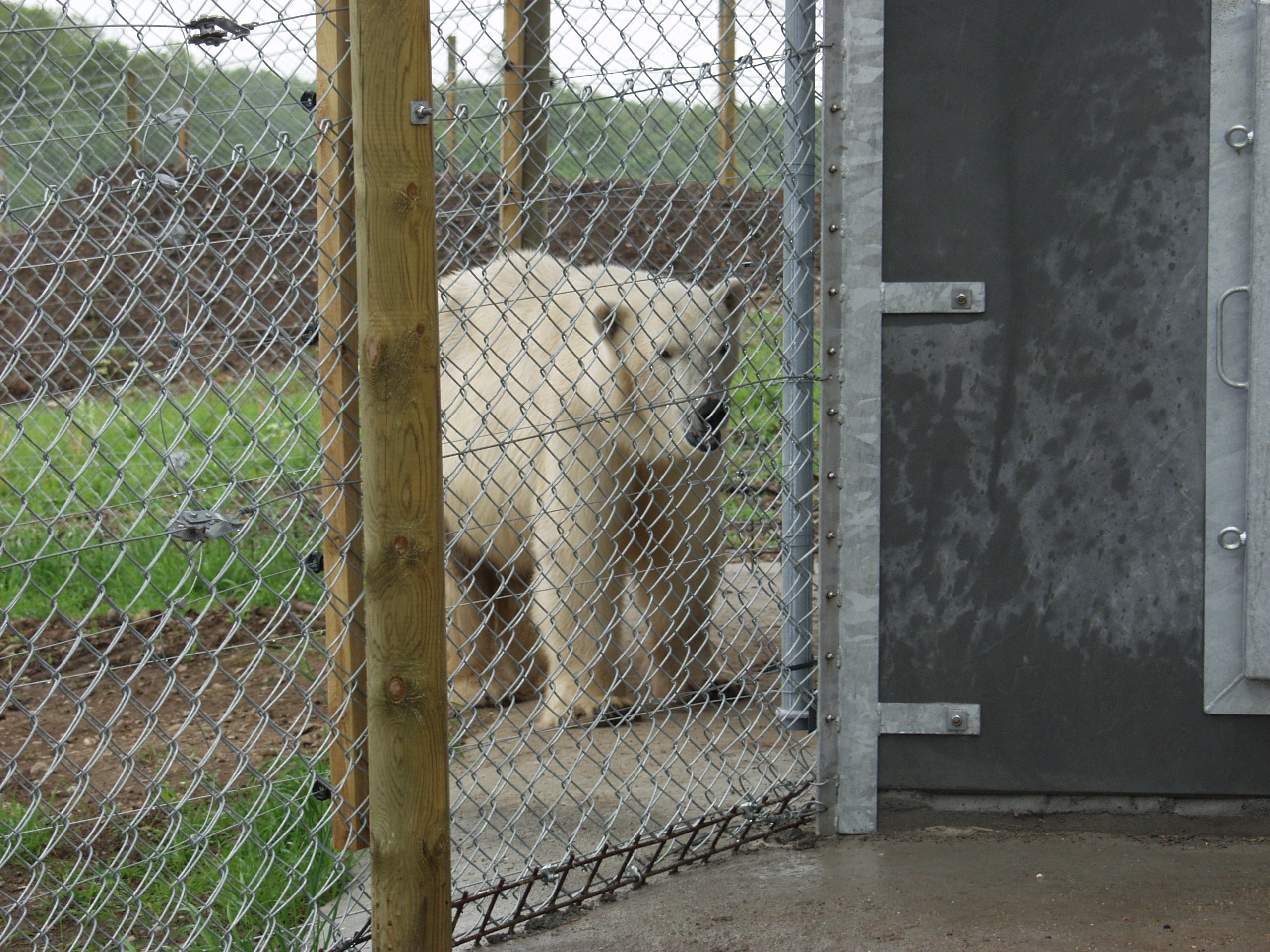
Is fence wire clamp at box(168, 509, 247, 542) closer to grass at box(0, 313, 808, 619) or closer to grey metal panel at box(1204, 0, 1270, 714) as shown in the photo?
grass at box(0, 313, 808, 619)

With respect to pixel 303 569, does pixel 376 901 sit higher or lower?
lower

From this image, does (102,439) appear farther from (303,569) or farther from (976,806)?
(976,806)

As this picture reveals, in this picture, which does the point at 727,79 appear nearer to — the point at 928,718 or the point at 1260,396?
the point at 1260,396

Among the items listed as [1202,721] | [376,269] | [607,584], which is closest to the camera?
[376,269]

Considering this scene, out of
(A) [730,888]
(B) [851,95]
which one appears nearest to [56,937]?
(A) [730,888]

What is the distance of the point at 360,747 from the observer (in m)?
2.44

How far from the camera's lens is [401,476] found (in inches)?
69.6

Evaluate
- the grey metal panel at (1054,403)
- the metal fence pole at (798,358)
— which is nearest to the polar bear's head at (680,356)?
the metal fence pole at (798,358)

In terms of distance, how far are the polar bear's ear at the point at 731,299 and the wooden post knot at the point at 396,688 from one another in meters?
2.00

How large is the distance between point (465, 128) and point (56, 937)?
2146 millimetres

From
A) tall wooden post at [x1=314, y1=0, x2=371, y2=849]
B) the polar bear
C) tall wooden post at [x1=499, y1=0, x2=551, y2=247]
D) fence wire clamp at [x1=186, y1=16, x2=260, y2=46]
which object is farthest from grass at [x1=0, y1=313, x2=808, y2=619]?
fence wire clamp at [x1=186, y1=16, x2=260, y2=46]

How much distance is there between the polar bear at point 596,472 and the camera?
3568mm

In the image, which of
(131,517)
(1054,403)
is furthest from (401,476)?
(131,517)

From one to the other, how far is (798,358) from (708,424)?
0.45m
